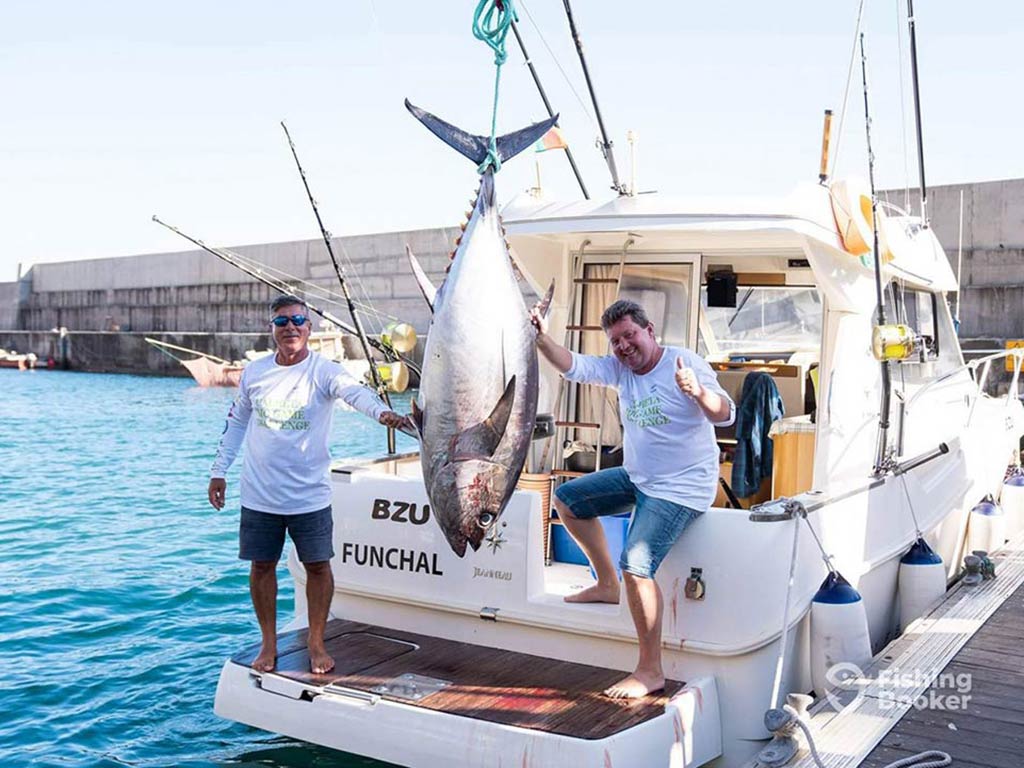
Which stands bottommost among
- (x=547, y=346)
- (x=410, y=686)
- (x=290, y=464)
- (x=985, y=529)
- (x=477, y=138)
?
(x=410, y=686)

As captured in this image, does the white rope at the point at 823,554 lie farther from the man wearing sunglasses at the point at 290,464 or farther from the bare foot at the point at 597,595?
the man wearing sunglasses at the point at 290,464

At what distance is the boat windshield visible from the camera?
22.7ft

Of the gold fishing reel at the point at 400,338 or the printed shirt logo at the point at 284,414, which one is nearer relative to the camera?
the printed shirt logo at the point at 284,414

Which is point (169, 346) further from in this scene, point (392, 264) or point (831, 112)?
point (831, 112)

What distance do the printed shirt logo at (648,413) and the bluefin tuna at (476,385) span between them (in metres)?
0.85

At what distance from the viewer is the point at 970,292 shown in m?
20.5

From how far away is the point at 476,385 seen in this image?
3.22 meters

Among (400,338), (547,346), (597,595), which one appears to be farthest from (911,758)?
(400,338)

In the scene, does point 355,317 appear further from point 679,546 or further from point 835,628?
point 835,628

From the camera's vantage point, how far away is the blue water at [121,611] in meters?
5.29

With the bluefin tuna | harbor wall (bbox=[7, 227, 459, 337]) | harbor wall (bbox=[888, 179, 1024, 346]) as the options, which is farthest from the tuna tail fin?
harbor wall (bbox=[7, 227, 459, 337])

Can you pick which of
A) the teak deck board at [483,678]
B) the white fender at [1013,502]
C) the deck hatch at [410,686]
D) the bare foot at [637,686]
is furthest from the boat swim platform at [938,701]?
the white fender at [1013,502]

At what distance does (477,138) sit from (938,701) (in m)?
3.22

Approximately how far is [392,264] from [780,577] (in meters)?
30.2
